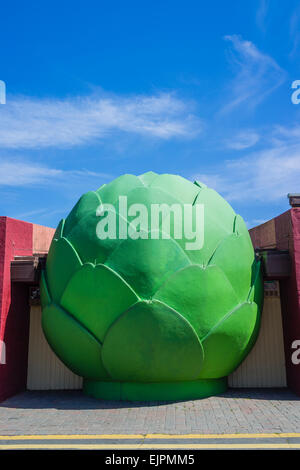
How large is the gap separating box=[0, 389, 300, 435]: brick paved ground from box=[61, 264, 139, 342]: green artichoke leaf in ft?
4.13

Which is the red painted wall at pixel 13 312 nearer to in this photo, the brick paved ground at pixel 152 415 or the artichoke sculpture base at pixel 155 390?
the brick paved ground at pixel 152 415

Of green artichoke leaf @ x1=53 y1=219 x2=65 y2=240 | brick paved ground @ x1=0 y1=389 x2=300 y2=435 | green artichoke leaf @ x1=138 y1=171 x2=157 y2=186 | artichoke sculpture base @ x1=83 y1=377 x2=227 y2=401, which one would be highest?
green artichoke leaf @ x1=138 y1=171 x2=157 y2=186

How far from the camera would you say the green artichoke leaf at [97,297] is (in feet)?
21.8

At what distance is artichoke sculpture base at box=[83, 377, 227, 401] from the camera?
6906 mm

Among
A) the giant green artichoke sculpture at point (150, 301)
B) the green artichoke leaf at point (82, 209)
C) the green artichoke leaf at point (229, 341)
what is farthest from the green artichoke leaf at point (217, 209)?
the green artichoke leaf at point (82, 209)

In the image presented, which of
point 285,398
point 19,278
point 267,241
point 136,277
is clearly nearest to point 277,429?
point 285,398

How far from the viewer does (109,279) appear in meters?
6.73

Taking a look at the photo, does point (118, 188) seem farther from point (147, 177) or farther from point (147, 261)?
point (147, 261)

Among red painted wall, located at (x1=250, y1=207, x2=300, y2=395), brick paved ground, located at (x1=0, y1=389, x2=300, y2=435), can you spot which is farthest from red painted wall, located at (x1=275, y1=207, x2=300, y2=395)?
brick paved ground, located at (x1=0, y1=389, x2=300, y2=435)

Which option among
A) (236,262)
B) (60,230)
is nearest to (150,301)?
(236,262)

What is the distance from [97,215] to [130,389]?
3.13m

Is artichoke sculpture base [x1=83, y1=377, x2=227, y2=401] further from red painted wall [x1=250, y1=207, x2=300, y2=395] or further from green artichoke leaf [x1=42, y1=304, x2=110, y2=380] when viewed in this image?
red painted wall [x1=250, y1=207, x2=300, y2=395]
